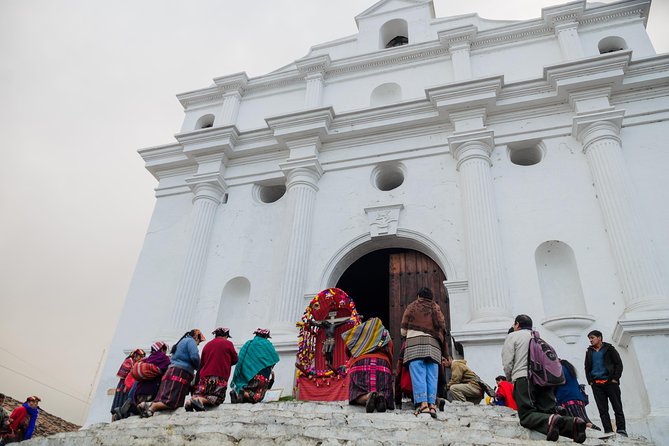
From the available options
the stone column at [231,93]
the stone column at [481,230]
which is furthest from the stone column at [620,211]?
the stone column at [231,93]

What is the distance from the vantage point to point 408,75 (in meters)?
14.0

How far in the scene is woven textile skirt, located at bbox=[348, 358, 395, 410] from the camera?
6.52 metres

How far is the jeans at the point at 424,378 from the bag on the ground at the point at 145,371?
148 inches

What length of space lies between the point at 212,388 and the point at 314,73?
395 inches

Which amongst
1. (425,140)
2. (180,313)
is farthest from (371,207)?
(180,313)

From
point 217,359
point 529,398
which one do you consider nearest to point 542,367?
point 529,398

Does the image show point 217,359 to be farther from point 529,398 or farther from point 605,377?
point 605,377

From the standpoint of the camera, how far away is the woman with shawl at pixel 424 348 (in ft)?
20.0

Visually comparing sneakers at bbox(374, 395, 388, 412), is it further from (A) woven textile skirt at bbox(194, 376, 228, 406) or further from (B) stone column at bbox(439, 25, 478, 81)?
(B) stone column at bbox(439, 25, 478, 81)

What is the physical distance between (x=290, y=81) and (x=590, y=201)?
895cm

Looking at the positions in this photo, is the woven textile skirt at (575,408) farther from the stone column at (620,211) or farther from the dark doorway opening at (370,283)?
the dark doorway opening at (370,283)

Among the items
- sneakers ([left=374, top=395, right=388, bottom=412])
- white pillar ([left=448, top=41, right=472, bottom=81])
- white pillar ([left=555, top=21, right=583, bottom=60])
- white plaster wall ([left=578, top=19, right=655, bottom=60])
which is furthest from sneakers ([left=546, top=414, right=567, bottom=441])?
white plaster wall ([left=578, top=19, right=655, bottom=60])

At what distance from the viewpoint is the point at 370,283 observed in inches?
588

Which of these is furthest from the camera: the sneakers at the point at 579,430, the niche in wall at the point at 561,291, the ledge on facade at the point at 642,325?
the niche in wall at the point at 561,291
